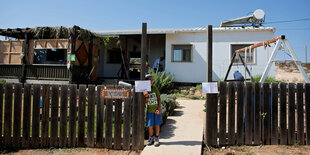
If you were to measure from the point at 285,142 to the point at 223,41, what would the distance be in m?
9.44

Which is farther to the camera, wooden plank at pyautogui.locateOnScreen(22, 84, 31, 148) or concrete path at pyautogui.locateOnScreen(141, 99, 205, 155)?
wooden plank at pyautogui.locateOnScreen(22, 84, 31, 148)

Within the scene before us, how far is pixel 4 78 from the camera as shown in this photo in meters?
11.1

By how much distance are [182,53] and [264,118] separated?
31.3 feet

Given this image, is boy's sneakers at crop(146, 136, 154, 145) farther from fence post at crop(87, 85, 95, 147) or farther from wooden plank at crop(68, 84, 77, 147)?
wooden plank at crop(68, 84, 77, 147)

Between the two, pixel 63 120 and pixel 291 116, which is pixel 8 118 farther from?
pixel 291 116

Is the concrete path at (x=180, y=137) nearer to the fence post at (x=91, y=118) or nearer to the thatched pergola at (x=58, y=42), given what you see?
the fence post at (x=91, y=118)

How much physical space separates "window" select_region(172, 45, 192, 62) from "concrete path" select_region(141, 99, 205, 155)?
7.48 meters

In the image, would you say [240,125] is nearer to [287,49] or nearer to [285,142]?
[285,142]

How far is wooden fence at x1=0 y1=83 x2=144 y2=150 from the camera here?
3.54 metres

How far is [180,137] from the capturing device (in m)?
3.92

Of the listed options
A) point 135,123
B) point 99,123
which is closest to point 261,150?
point 135,123

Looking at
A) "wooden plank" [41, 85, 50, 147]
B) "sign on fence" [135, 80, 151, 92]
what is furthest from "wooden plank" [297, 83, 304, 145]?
"wooden plank" [41, 85, 50, 147]

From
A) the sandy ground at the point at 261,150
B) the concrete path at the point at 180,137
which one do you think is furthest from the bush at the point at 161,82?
the sandy ground at the point at 261,150

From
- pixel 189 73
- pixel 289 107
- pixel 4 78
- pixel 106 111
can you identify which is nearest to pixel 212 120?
pixel 289 107
